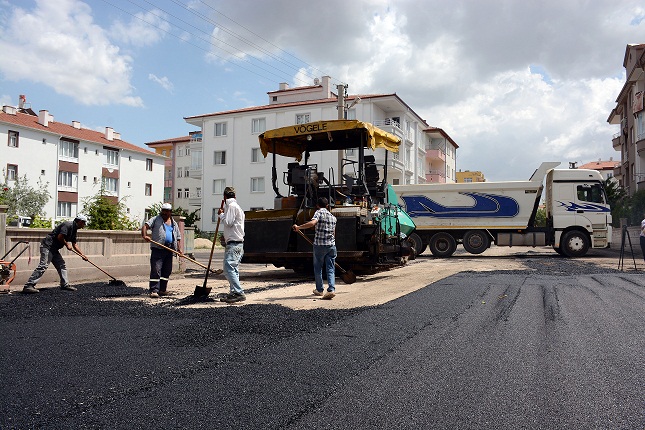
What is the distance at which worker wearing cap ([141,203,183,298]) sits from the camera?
8.84 meters

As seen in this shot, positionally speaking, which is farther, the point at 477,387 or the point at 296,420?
the point at 477,387

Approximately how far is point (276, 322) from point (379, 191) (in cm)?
628

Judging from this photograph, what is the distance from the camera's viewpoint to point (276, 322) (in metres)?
6.26

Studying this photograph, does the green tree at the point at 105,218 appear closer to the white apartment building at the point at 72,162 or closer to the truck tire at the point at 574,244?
the truck tire at the point at 574,244

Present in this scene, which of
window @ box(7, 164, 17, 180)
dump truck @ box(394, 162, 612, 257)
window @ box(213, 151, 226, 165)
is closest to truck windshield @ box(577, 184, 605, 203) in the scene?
dump truck @ box(394, 162, 612, 257)

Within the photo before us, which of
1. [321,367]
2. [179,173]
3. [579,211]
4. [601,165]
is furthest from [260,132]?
[601,165]

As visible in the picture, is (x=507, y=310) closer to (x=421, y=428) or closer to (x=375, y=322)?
(x=375, y=322)

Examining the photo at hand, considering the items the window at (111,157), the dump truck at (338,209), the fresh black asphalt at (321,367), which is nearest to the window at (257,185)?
the window at (111,157)

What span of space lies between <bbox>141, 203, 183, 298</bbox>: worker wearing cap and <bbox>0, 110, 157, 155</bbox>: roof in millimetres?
36551

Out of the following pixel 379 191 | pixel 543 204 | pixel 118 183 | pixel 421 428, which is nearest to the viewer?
pixel 421 428

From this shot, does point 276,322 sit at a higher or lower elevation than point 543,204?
lower

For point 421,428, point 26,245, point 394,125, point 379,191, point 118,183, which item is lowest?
point 421,428

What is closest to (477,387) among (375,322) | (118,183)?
(375,322)

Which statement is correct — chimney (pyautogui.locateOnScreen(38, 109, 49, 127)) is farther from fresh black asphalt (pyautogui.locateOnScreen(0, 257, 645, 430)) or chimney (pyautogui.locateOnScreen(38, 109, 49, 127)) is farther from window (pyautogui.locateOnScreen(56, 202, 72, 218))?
fresh black asphalt (pyautogui.locateOnScreen(0, 257, 645, 430))
